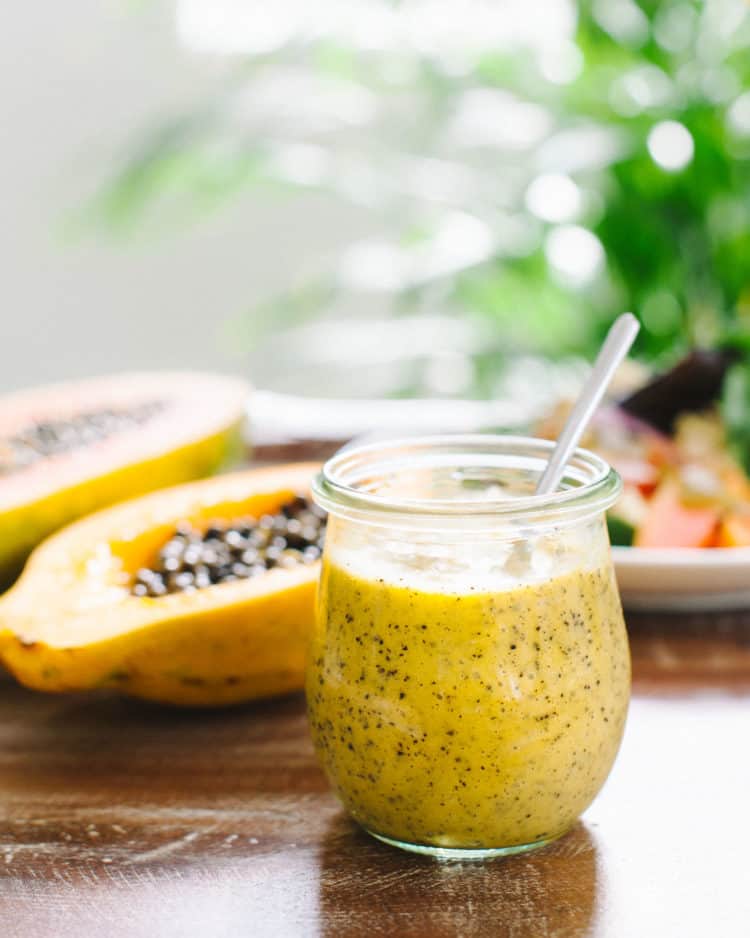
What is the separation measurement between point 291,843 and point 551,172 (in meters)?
1.88

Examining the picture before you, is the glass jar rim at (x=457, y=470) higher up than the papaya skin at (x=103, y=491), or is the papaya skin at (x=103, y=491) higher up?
the glass jar rim at (x=457, y=470)

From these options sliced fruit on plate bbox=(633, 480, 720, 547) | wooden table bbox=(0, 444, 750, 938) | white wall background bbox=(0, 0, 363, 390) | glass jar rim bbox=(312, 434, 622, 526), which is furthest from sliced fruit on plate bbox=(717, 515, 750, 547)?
white wall background bbox=(0, 0, 363, 390)

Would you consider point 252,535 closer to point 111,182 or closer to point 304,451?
point 304,451

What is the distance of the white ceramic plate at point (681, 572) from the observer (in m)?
0.98

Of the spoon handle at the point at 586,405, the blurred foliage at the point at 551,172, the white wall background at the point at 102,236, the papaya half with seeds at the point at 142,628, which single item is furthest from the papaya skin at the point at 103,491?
the white wall background at the point at 102,236

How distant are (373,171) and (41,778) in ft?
7.61

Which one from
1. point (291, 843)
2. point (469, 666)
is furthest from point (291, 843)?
point (469, 666)

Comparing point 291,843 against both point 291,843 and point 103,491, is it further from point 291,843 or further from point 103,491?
point 103,491

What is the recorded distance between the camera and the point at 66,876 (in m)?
0.68

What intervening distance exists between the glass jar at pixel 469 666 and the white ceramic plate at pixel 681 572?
0.30m

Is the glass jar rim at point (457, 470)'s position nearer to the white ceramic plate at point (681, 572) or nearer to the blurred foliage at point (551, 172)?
the white ceramic plate at point (681, 572)

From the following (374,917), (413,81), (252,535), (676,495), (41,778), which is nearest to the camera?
(374,917)

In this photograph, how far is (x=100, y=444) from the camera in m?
1.29

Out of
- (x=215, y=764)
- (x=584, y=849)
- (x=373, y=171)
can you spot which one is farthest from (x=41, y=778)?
(x=373, y=171)
